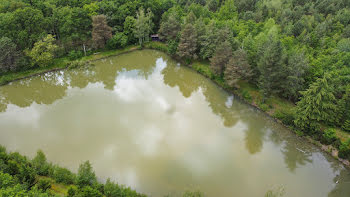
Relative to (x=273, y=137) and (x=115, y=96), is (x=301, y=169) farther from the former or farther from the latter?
(x=115, y=96)

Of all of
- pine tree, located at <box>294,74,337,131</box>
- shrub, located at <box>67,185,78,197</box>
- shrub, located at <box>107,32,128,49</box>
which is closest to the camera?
shrub, located at <box>67,185,78,197</box>

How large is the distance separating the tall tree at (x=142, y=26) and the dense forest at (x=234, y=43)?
17 centimetres

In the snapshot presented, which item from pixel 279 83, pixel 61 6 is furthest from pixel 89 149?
pixel 61 6

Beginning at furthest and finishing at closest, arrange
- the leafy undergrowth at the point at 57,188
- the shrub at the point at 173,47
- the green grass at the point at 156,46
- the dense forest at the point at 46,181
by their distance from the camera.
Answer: the green grass at the point at 156,46
the shrub at the point at 173,47
the leafy undergrowth at the point at 57,188
the dense forest at the point at 46,181

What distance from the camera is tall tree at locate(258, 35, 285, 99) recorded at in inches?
922

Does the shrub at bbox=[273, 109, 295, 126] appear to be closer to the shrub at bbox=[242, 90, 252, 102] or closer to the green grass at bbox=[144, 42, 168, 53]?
the shrub at bbox=[242, 90, 252, 102]

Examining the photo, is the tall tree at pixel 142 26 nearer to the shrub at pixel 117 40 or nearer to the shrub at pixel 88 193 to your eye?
the shrub at pixel 117 40

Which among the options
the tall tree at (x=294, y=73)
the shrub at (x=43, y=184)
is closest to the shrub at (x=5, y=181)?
the shrub at (x=43, y=184)

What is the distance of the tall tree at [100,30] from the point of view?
34.3 meters

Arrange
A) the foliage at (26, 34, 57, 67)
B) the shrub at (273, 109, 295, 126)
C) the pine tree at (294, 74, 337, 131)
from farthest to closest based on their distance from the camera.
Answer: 1. the foliage at (26, 34, 57, 67)
2. the shrub at (273, 109, 295, 126)
3. the pine tree at (294, 74, 337, 131)

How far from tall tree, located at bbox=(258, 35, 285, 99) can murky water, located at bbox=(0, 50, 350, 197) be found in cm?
320

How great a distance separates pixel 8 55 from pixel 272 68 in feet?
106

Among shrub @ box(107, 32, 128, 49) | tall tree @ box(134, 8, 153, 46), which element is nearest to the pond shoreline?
shrub @ box(107, 32, 128, 49)

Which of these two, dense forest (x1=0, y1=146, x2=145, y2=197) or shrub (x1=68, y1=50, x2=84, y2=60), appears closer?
dense forest (x1=0, y1=146, x2=145, y2=197)
